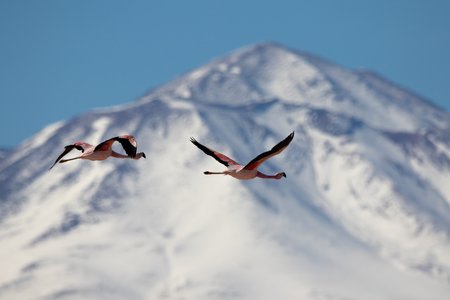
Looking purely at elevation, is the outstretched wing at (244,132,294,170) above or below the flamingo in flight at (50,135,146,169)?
below

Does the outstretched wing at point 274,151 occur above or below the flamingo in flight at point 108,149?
below

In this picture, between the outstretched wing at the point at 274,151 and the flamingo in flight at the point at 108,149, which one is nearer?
the outstretched wing at the point at 274,151

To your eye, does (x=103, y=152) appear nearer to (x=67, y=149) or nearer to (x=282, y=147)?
(x=67, y=149)

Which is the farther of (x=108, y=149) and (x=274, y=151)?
(x=108, y=149)

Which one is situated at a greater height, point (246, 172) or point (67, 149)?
point (67, 149)

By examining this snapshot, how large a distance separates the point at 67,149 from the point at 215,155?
13.3 feet

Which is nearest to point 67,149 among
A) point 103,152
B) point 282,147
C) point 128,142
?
point 103,152

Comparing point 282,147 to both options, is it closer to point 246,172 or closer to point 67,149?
point 246,172

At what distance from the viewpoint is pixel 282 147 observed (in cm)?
3053

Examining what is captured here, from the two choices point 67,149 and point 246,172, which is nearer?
point 246,172

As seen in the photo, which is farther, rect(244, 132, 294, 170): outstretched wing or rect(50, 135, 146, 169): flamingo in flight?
rect(50, 135, 146, 169): flamingo in flight

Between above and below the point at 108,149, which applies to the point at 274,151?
below

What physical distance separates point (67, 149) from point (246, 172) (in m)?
5.35

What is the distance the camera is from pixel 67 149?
3462 centimetres
